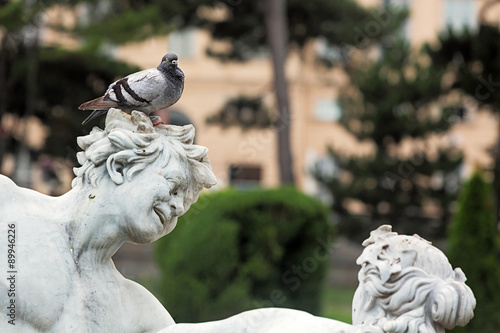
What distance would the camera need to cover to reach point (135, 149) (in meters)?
2.44

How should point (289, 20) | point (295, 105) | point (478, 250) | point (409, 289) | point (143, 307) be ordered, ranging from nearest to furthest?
point (409, 289)
point (143, 307)
point (478, 250)
point (289, 20)
point (295, 105)

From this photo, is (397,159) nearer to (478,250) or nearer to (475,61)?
(475,61)

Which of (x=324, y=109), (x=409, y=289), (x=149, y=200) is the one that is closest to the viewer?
(x=409, y=289)

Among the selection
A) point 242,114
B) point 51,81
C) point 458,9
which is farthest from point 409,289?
point 458,9

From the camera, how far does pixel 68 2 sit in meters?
12.0

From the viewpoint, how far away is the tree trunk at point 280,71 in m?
Result: 16.4

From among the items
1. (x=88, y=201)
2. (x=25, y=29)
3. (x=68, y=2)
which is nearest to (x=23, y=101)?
(x=25, y=29)

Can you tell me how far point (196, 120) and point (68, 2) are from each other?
17647mm

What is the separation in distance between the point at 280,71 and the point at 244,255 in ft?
23.6

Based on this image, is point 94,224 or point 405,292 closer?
point 405,292

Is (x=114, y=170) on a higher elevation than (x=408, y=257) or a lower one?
A: higher

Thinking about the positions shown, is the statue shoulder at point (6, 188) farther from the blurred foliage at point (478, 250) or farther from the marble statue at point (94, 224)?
the blurred foliage at point (478, 250)

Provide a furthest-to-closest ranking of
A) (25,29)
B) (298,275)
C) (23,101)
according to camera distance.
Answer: (23,101) < (25,29) < (298,275)

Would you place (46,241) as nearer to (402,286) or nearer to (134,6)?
(402,286)
